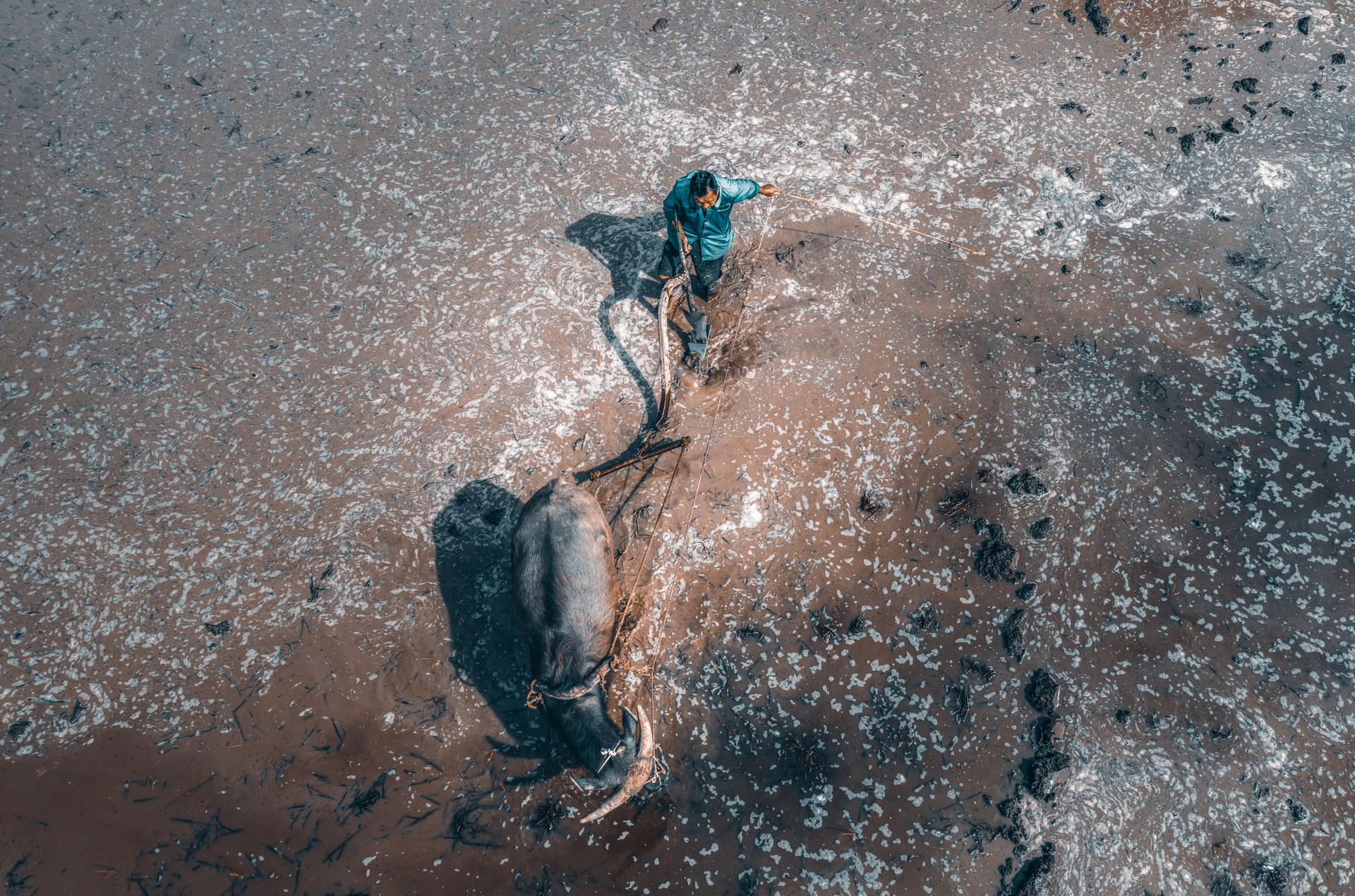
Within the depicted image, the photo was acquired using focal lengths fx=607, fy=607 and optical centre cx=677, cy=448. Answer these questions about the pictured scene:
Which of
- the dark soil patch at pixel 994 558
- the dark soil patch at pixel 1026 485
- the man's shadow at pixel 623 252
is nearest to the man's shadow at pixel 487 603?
the man's shadow at pixel 623 252

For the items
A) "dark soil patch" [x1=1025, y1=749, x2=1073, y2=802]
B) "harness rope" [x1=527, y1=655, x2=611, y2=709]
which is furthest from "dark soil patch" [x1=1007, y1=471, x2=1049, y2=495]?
"harness rope" [x1=527, y1=655, x2=611, y2=709]

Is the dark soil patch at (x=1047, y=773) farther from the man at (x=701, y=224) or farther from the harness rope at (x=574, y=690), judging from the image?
the man at (x=701, y=224)

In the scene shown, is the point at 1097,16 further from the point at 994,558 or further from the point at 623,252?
the point at 994,558

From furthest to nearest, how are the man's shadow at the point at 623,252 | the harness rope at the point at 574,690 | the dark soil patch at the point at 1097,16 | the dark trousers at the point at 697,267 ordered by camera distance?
1. the dark soil patch at the point at 1097,16
2. the man's shadow at the point at 623,252
3. the dark trousers at the point at 697,267
4. the harness rope at the point at 574,690

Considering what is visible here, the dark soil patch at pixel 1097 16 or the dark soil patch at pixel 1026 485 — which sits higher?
the dark soil patch at pixel 1097 16

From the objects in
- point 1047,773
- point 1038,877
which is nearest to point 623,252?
point 1047,773

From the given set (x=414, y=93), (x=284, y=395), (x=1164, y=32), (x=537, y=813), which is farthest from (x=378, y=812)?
(x=1164, y=32)
